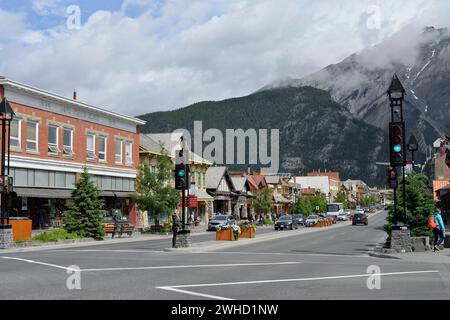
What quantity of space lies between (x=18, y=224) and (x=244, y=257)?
15.8 metres

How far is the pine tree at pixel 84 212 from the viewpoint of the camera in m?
38.2

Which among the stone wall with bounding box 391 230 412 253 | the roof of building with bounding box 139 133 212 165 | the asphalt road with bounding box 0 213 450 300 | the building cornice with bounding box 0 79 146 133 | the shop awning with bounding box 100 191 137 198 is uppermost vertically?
the building cornice with bounding box 0 79 146 133

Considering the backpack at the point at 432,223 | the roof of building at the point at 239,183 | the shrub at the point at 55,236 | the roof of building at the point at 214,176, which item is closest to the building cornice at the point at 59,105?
the shrub at the point at 55,236

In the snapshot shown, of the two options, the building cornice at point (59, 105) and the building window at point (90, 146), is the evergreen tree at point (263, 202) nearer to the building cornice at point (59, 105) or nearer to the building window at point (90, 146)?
the building cornice at point (59, 105)

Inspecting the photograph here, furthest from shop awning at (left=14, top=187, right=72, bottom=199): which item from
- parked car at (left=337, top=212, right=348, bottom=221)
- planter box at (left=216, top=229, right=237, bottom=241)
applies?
parked car at (left=337, top=212, right=348, bottom=221)

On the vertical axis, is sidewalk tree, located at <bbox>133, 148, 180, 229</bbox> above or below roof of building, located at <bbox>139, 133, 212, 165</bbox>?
below

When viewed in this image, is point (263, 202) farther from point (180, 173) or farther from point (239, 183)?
point (180, 173)

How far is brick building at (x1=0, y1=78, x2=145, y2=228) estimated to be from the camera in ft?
142

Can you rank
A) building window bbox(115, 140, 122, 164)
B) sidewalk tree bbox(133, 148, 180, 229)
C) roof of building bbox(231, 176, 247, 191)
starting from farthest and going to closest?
roof of building bbox(231, 176, 247, 191) → building window bbox(115, 140, 122, 164) → sidewalk tree bbox(133, 148, 180, 229)

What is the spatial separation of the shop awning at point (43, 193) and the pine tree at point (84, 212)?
16.7 ft

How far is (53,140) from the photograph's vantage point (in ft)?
155

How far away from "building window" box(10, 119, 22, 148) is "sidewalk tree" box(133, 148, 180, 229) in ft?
37.3

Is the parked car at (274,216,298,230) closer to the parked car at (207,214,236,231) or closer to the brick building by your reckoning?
the parked car at (207,214,236,231)

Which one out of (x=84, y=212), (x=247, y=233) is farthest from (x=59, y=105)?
(x=247, y=233)
